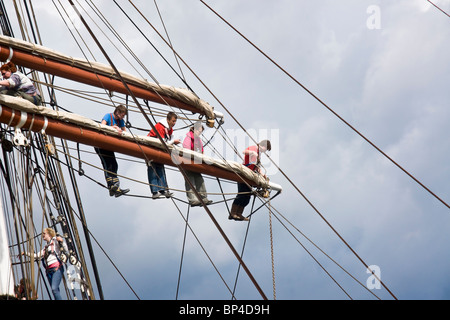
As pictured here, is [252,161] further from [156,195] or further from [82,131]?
[82,131]

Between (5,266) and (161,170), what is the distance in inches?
128

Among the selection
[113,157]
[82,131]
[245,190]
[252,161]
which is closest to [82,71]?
[82,131]

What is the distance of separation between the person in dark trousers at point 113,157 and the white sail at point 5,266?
1731mm

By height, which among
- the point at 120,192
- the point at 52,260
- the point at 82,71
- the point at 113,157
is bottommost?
the point at 52,260

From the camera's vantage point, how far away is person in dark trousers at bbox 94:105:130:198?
14.1m

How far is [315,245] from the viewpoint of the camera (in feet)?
49.5

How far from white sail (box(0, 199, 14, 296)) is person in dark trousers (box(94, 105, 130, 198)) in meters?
1.73

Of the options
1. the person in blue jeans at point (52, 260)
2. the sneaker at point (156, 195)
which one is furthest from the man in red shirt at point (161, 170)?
the person in blue jeans at point (52, 260)

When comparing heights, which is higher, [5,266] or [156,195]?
[156,195]

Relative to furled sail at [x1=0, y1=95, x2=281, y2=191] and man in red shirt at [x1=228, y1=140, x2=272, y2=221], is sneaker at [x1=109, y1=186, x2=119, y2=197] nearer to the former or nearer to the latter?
furled sail at [x1=0, y1=95, x2=281, y2=191]

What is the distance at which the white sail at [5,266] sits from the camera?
12994mm

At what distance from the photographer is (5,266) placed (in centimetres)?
1327
